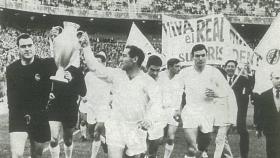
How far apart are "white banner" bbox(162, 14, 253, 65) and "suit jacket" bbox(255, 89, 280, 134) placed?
1.75 m

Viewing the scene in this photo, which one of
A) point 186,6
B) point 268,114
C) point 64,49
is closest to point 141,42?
point 64,49

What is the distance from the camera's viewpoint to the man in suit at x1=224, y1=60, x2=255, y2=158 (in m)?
6.85

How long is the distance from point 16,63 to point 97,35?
24.6ft

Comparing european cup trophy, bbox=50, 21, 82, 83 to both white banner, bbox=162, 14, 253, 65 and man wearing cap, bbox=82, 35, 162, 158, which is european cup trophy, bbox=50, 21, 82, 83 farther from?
man wearing cap, bbox=82, 35, 162, 158

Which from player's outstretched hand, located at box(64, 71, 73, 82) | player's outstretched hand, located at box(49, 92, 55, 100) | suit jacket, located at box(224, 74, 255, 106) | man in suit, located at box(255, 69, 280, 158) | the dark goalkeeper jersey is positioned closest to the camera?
the dark goalkeeper jersey

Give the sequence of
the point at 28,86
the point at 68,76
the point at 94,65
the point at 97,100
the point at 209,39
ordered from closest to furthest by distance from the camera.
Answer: the point at 94,65
the point at 28,86
the point at 68,76
the point at 97,100
the point at 209,39

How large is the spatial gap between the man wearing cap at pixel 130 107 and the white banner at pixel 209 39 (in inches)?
127

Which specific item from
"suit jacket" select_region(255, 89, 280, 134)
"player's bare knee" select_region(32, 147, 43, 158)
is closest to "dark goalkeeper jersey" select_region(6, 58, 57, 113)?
"player's bare knee" select_region(32, 147, 43, 158)

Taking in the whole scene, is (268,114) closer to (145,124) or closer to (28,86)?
(145,124)

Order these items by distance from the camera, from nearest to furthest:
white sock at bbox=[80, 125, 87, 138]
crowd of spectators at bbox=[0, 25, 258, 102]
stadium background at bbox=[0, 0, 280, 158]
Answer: white sock at bbox=[80, 125, 87, 138]
crowd of spectators at bbox=[0, 25, 258, 102]
stadium background at bbox=[0, 0, 280, 158]

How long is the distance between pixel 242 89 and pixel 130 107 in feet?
10.0

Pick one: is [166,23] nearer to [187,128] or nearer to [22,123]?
[187,128]

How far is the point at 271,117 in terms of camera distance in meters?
6.14

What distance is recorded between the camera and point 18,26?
1195cm
